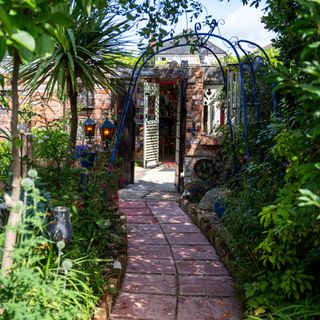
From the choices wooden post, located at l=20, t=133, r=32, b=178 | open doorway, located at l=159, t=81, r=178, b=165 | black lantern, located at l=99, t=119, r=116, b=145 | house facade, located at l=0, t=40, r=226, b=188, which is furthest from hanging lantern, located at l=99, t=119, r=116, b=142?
open doorway, located at l=159, t=81, r=178, b=165

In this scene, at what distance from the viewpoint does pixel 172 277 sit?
356 cm

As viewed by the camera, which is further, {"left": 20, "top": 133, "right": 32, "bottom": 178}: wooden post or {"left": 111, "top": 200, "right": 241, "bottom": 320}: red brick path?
{"left": 20, "top": 133, "right": 32, "bottom": 178}: wooden post

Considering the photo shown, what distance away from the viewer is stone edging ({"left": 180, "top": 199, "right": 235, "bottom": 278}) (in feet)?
12.5

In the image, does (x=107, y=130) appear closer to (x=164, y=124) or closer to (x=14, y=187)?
(x=14, y=187)

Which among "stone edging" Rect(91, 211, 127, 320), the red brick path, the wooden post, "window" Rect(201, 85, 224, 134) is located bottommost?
the red brick path

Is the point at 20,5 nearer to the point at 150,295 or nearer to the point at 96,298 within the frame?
the point at 96,298

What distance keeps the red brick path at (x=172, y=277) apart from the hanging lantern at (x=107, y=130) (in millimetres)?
1273

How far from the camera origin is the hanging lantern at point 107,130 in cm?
610

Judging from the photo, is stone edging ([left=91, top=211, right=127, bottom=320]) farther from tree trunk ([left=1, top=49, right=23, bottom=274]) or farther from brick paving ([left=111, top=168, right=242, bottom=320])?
tree trunk ([left=1, top=49, right=23, bottom=274])

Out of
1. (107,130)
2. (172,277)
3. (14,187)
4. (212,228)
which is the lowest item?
(172,277)

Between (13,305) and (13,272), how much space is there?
9.0 inches

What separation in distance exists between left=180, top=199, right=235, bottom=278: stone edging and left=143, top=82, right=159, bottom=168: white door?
319cm

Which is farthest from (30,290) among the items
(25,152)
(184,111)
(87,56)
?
(184,111)

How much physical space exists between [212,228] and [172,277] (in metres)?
1.14
